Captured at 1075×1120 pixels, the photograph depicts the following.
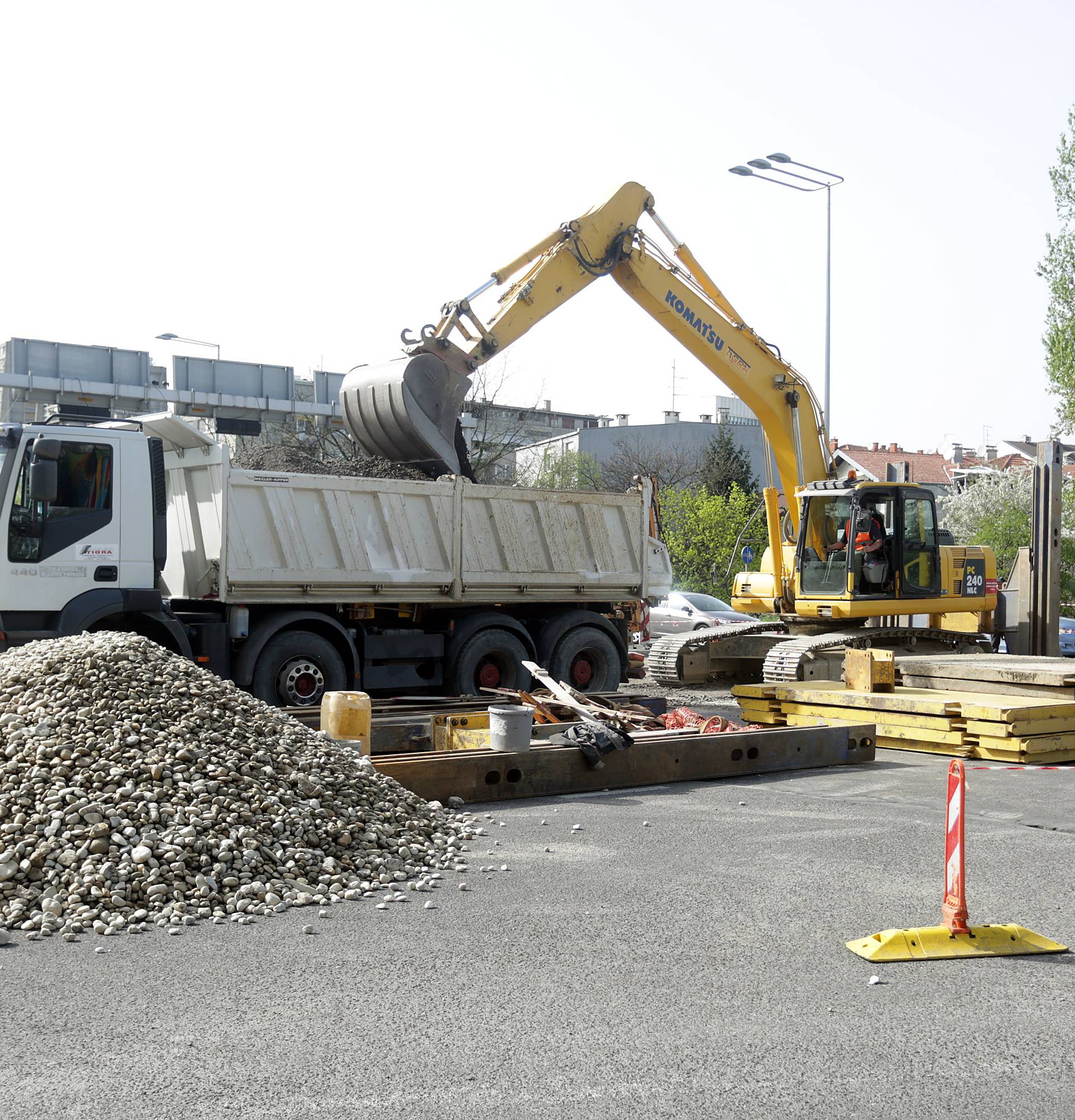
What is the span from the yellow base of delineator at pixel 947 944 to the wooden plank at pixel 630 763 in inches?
158

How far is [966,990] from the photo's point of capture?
210 inches

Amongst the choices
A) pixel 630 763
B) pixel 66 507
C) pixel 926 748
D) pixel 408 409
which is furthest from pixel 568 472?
pixel 630 763

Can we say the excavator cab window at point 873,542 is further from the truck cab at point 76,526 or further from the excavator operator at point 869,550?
the truck cab at point 76,526

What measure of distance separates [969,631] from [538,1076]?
15.6 m

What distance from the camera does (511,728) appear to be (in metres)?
9.98

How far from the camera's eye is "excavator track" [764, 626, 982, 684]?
15719mm

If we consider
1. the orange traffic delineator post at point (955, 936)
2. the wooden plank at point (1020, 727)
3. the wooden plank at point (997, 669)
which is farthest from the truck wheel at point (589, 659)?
the orange traffic delineator post at point (955, 936)

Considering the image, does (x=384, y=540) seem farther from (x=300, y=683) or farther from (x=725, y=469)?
(x=725, y=469)

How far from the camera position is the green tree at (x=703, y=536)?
130 feet

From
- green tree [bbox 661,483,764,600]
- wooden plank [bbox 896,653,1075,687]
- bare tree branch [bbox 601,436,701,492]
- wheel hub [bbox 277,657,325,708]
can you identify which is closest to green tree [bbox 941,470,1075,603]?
green tree [bbox 661,483,764,600]

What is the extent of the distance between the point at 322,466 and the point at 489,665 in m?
3.99

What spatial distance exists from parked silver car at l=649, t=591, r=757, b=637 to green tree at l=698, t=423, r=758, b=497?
1773 cm

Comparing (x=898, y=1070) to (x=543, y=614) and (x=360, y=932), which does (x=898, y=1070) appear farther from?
(x=543, y=614)

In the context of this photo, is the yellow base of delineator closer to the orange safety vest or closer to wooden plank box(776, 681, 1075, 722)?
wooden plank box(776, 681, 1075, 722)
